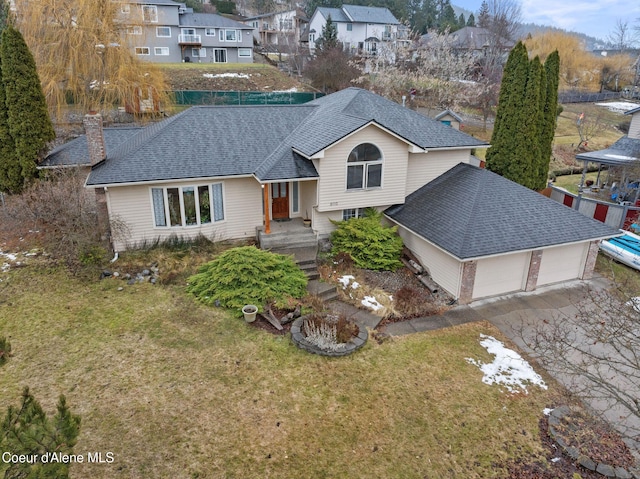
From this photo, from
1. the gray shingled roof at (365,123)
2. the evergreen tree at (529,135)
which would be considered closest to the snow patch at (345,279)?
the gray shingled roof at (365,123)

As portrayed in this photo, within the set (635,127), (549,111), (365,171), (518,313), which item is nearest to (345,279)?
(365,171)

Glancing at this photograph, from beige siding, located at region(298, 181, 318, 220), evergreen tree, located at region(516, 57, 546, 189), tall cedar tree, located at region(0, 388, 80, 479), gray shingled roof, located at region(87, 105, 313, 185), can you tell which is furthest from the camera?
evergreen tree, located at region(516, 57, 546, 189)

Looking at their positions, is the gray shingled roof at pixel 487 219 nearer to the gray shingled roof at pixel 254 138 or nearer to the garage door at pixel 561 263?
the garage door at pixel 561 263

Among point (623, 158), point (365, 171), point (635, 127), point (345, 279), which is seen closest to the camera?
point (345, 279)

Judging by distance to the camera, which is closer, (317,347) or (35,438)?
(35,438)

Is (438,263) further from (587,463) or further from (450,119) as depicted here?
(450,119)

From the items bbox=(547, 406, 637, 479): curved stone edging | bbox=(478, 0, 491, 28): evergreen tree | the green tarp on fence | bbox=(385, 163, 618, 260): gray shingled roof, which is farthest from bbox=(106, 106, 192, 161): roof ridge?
bbox=(478, 0, 491, 28): evergreen tree

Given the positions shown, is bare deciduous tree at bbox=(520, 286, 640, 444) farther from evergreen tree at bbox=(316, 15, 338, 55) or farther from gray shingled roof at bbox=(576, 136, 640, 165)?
evergreen tree at bbox=(316, 15, 338, 55)

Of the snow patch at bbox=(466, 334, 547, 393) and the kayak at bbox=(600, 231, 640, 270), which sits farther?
the kayak at bbox=(600, 231, 640, 270)
